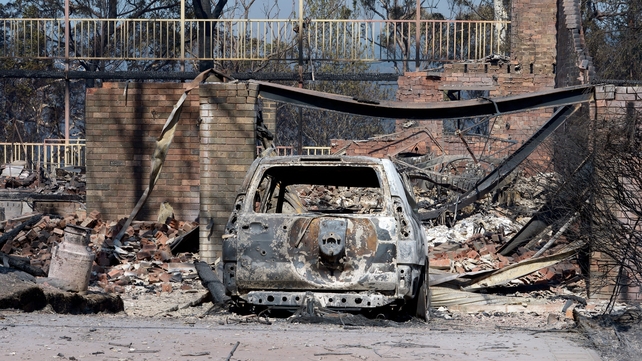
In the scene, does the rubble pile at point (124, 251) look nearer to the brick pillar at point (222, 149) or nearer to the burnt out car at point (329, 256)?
the brick pillar at point (222, 149)

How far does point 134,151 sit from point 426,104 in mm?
5471

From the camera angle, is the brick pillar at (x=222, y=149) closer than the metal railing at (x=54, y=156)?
Yes

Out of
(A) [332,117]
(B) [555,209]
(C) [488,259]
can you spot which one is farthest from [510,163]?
(A) [332,117]

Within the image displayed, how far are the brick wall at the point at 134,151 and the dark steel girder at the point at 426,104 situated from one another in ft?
10.7

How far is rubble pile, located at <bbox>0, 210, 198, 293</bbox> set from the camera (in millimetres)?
11078

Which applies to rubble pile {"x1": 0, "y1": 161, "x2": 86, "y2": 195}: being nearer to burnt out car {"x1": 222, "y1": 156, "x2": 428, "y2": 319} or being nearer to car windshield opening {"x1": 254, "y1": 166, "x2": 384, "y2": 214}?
car windshield opening {"x1": 254, "y1": 166, "x2": 384, "y2": 214}

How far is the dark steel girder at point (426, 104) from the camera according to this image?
11.2 m

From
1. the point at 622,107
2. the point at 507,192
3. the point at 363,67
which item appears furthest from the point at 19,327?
the point at 363,67

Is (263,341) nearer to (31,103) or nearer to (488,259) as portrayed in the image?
(488,259)

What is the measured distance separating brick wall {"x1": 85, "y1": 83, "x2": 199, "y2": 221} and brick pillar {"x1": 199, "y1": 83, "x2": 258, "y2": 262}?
268 centimetres

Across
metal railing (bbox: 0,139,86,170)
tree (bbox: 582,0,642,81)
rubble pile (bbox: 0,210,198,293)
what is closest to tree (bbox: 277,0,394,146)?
tree (bbox: 582,0,642,81)

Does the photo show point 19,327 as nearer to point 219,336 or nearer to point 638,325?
point 219,336

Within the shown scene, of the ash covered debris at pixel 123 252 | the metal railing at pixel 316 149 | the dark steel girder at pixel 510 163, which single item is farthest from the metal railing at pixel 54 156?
the dark steel girder at pixel 510 163

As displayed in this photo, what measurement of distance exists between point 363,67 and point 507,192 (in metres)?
20.1
